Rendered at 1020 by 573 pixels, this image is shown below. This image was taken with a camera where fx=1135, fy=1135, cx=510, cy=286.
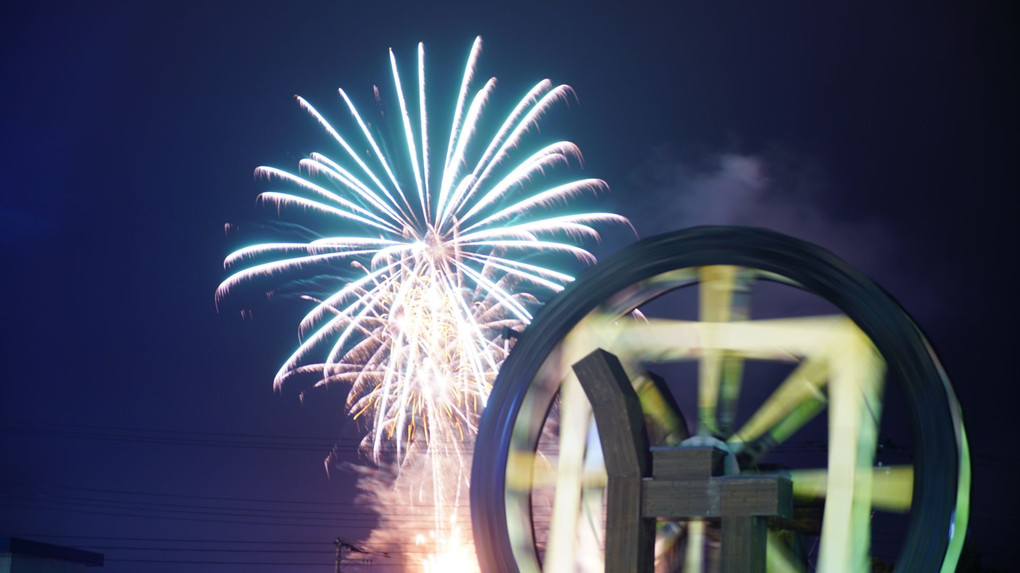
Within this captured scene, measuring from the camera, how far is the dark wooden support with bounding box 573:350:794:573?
6.89 metres

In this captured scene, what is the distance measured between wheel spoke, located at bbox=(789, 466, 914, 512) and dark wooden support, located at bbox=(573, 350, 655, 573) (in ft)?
8.46

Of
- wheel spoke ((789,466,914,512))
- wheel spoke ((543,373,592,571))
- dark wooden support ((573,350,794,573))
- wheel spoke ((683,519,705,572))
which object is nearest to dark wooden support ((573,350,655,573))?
dark wooden support ((573,350,794,573))

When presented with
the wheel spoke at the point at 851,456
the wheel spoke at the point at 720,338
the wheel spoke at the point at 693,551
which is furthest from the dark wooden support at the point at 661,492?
the wheel spoke at the point at 693,551

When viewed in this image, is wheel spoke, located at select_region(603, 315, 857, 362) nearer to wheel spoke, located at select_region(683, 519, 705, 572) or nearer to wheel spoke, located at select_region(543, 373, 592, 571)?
wheel spoke, located at select_region(543, 373, 592, 571)

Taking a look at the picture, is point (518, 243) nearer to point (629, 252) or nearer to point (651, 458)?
point (629, 252)

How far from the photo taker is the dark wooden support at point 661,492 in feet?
22.6

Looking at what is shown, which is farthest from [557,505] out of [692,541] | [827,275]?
[827,275]

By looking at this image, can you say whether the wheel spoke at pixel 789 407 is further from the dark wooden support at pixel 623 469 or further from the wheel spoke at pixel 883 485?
the dark wooden support at pixel 623 469

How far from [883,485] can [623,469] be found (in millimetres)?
3844

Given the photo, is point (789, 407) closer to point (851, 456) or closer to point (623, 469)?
point (851, 456)

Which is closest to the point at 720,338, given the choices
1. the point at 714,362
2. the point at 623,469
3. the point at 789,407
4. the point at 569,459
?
the point at 714,362

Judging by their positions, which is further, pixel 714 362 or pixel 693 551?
pixel 714 362

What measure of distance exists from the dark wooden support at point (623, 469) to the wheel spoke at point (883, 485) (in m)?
2.58

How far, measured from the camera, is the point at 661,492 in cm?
712
